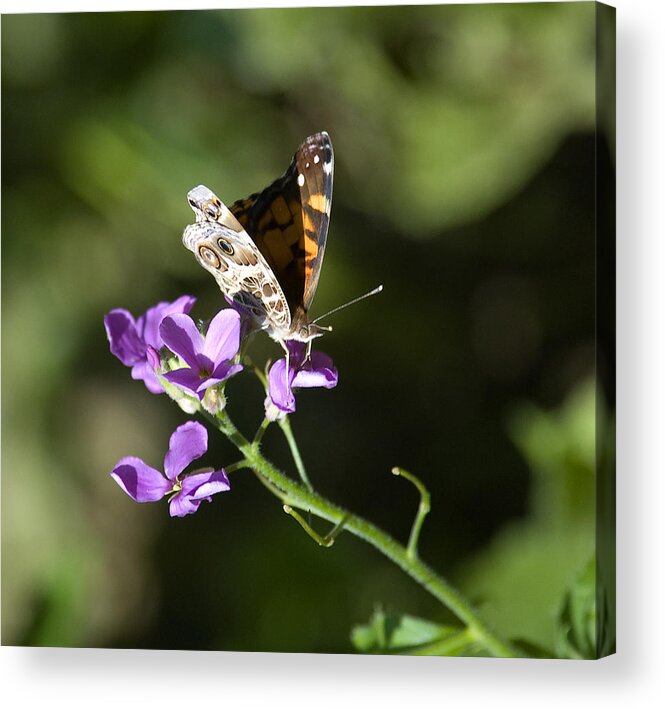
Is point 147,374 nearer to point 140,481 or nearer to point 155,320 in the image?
point 155,320

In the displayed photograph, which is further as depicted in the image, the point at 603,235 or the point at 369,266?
the point at 369,266

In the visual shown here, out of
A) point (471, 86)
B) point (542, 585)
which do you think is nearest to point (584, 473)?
point (542, 585)

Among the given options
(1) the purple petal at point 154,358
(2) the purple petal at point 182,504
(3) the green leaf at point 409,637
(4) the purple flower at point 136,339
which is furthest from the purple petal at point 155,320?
(3) the green leaf at point 409,637

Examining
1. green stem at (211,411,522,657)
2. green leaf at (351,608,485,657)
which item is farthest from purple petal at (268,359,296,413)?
green leaf at (351,608,485,657)

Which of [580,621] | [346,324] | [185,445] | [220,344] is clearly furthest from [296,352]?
[580,621]

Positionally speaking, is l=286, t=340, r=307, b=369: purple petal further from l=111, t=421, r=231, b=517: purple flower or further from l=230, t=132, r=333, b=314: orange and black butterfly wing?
l=111, t=421, r=231, b=517: purple flower

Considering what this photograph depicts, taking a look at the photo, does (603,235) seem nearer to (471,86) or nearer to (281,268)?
(471,86)

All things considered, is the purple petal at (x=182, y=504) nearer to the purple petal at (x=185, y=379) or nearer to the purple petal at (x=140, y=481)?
the purple petal at (x=140, y=481)
